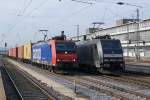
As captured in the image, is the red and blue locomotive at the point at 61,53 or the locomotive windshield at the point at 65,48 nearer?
the red and blue locomotive at the point at 61,53

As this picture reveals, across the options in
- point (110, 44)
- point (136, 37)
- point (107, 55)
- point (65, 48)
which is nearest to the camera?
point (107, 55)

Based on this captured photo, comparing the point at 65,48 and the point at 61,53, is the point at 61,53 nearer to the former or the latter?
the point at 61,53

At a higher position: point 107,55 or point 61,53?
point 61,53

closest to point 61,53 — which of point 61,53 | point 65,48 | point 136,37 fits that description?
point 61,53

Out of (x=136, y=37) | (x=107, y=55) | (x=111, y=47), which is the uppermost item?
(x=136, y=37)

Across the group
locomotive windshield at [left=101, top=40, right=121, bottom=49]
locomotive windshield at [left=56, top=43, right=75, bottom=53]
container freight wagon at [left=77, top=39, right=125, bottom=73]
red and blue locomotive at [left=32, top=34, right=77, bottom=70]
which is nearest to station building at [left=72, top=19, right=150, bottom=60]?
red and blue locomotive at [left=32, top=34, right=77, bottom=70]

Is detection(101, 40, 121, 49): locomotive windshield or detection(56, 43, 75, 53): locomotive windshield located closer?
detection(101, 40, 121, 49): locomotive windshield

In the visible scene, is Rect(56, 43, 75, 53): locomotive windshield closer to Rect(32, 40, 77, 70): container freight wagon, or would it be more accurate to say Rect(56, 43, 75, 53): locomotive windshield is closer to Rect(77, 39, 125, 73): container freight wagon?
Rect(32, 40, 77, 70): container freight wagon

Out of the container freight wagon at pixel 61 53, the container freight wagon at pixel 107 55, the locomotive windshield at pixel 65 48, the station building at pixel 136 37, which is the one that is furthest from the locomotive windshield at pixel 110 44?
the station building at pixel 136 37

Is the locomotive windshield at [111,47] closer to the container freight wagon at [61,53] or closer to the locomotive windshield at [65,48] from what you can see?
the container freight wagon at [61,53]

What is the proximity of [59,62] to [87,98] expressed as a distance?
15.0 m

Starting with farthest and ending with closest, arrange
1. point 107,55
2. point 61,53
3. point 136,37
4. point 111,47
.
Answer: point 136,37, point 61,53, point 111,47, point 107,55

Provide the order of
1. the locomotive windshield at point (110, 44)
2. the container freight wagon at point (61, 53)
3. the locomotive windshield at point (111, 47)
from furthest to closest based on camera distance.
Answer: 1. the container freight wagon at point (61, 53)
2. the locomotive windshield at point (110, 44)
3. the locomotive windshield at point (111, 47)

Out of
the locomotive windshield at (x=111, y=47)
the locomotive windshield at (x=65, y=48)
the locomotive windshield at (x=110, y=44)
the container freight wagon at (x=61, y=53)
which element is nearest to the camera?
the locomotive windshield at (x=111, y=47)
